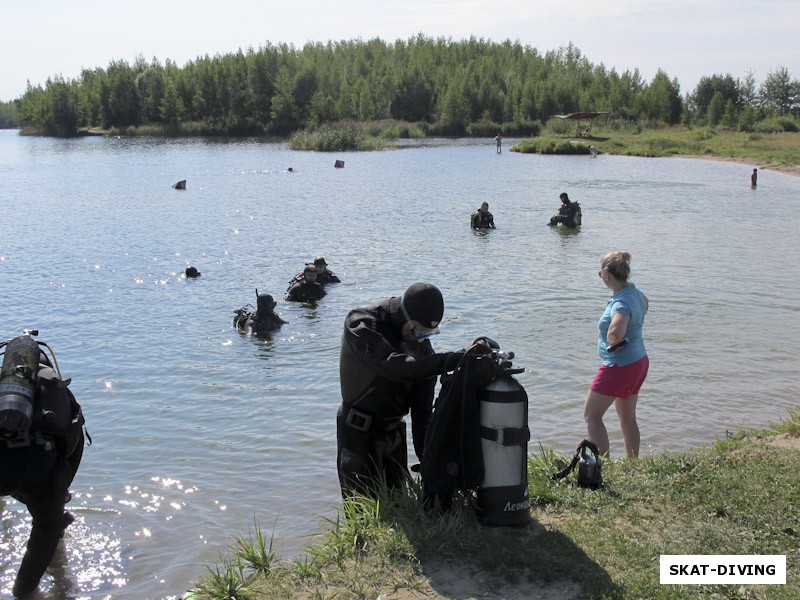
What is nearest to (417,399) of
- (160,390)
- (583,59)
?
(160,390)

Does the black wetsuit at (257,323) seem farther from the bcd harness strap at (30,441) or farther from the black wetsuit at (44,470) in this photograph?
the bcd harness strap at (30,441)

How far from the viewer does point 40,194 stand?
3812cm

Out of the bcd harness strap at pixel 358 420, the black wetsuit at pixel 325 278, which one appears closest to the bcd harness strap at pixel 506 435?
the bcd harness strap at pixel 358 420

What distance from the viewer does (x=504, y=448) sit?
462cm

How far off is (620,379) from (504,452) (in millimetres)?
1812

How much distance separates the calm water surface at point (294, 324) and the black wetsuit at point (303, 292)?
42 cm

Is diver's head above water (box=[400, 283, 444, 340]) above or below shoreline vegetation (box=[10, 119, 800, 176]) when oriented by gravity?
below

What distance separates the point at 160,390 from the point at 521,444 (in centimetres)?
648

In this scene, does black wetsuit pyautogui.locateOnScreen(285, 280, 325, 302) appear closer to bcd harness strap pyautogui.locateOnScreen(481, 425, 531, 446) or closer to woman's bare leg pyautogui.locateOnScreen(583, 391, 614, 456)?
woman's bare leg pyautogui.locateOnScreen(583, 391, 614, 456)

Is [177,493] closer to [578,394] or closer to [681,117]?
[578,394]

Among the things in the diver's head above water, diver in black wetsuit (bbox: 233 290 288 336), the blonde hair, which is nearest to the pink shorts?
the blonde hair

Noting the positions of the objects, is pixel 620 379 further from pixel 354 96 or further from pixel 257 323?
pixel 354 96

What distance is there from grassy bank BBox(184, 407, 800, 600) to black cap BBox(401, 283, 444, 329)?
3.58 feet

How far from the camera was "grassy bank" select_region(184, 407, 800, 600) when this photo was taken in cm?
411
